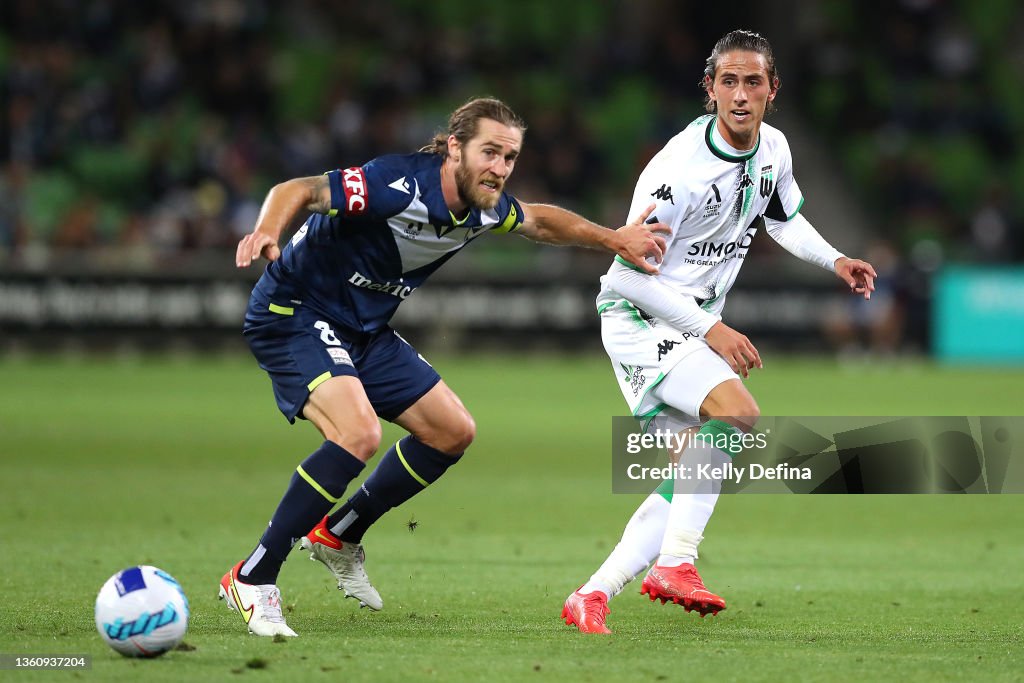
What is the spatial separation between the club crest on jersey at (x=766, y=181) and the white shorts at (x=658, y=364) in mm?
754

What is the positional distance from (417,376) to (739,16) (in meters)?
24.0

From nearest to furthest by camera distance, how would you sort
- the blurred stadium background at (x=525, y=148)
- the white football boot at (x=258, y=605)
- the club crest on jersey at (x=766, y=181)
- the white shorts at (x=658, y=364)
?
1. the white football boot at (x=258, y=605)
2. the white shorts at (x=658, y=364)
3. the club crest on jersey at (x=766, y=181)
4. the blurred stadium background at (x=525, y=148)

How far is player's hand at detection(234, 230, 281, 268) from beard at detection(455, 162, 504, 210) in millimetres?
961

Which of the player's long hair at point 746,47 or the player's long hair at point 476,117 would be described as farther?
the player's long hair at point 746,47

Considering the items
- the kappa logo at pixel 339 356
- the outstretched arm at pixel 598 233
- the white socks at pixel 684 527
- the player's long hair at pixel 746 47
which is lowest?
the white socks at pixel 684 527

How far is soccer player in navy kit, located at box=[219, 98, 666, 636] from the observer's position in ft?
20.3

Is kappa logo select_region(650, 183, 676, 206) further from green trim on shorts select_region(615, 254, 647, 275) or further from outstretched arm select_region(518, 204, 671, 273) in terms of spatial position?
green trim on shorts select_region(615, 254, 647, 275)

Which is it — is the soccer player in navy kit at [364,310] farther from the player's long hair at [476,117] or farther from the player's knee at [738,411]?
the player's knee at [738,411]

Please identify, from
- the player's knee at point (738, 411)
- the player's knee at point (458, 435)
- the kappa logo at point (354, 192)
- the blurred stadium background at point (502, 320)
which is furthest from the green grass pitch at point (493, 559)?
the kappa logo at point (354, 192)

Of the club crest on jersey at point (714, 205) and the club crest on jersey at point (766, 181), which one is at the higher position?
the club crest on jersey at point (766, 181)

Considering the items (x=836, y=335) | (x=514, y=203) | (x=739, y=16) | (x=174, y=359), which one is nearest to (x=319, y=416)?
(x=514, y=203)

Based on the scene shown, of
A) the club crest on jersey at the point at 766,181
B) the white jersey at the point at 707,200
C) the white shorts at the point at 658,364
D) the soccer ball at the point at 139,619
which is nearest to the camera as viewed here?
the soccer ball at the point at 139,619

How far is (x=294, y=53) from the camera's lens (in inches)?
1062

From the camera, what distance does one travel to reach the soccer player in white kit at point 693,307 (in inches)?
251
